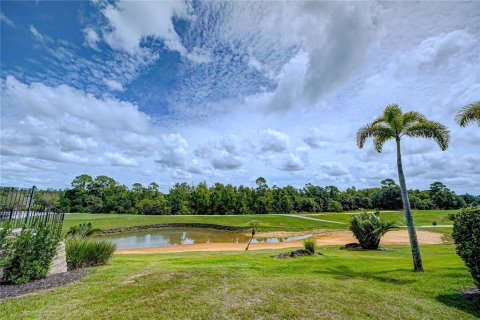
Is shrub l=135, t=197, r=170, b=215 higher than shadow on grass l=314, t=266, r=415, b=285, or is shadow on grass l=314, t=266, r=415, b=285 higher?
shrub l=135, t=197, r=170, b=215

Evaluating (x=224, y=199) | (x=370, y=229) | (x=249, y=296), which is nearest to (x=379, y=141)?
(x=370, y=229)

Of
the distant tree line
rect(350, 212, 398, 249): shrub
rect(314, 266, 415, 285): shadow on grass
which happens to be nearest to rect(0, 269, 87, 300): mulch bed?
rect(314, 266, 415, 285): shadow on grass

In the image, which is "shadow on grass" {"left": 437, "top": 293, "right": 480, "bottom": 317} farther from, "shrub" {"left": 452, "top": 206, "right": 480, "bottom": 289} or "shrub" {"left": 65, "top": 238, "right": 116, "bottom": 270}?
"shrub" {"left": 65, "top": 238, "right": 116, "bottom": 270}

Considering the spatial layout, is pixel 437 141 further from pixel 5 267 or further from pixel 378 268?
pixel 5 267

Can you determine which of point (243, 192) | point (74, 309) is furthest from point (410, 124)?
point (243, 192)

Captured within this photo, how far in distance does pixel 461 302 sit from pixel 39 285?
11.5 meters

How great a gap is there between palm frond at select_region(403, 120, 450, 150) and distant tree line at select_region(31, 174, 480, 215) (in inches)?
2093

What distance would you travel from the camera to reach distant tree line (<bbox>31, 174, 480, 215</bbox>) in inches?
2480

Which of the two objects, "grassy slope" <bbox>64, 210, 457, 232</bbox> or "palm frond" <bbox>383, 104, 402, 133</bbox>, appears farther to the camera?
"grassy slope" <bbox>64, 210, 457, 232</bbox>

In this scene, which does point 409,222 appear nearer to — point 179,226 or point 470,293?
point 470,293

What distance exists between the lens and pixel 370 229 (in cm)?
1759

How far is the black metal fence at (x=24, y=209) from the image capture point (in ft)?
25.3

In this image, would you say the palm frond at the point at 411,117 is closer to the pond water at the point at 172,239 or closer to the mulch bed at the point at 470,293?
the mulch bed at the point at 470,293

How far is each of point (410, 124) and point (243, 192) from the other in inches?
2241
